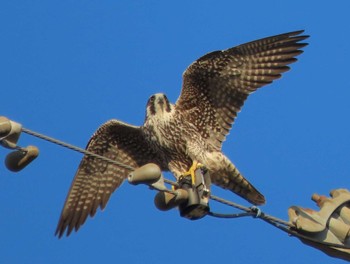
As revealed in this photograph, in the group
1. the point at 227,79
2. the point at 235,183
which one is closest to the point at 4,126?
the point at 235,183

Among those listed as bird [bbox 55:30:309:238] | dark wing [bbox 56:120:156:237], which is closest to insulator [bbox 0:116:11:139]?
bird [bbox 55:30:309:238]

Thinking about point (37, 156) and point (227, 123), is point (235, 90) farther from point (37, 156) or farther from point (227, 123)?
point (37, 156)

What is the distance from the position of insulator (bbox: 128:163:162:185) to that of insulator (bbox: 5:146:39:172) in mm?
751

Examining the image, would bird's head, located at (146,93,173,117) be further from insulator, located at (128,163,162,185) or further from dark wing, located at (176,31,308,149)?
insulator, located at (128,163,162,185)

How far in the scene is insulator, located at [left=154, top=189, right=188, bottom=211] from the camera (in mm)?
7719

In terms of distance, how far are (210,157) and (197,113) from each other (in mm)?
634

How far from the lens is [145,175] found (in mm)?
7254

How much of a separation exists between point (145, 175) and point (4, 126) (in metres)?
1.09

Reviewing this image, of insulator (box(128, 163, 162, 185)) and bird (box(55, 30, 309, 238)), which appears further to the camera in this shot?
bird (box(55, 30, 309, 238))

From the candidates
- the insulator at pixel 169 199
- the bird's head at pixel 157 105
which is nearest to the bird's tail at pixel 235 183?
the bird's head at pixel 157 105

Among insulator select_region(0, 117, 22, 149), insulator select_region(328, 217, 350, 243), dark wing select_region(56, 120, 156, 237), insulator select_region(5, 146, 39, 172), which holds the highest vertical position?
dark wing select_region(56, 120, 156, 237)

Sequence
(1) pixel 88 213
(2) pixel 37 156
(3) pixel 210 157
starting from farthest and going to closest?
(1) pixel 88 213, (3) pixel 210 157, (2) pixel 37 156

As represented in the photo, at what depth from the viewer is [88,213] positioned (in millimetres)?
11594

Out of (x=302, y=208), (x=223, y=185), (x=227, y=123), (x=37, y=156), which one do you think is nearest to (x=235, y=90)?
(x=227, y=123)
